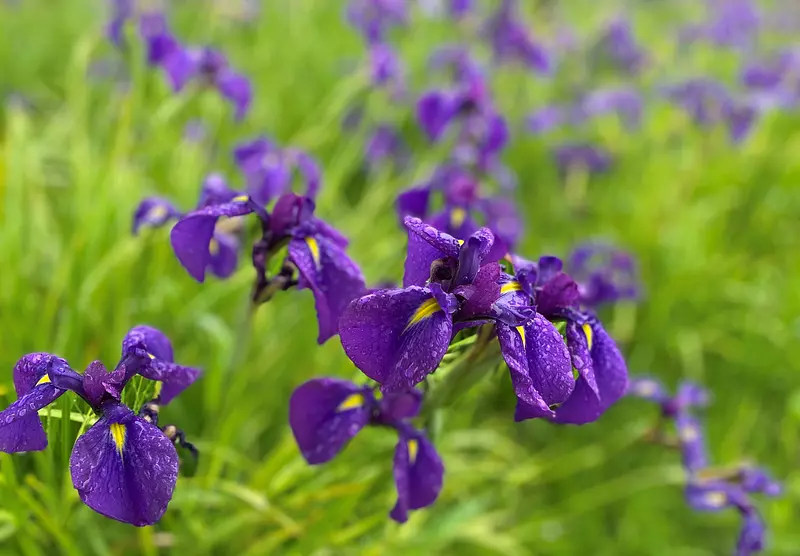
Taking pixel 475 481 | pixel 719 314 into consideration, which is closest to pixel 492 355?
pixel 475 481

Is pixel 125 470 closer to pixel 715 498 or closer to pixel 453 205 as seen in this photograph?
pixel 453 205

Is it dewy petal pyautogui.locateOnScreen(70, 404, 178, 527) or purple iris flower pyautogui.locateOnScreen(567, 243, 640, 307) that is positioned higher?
dewy petal pyautogui.locateOnScreen(70, 404, 178, 527)

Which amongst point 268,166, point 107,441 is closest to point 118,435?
point 107,441

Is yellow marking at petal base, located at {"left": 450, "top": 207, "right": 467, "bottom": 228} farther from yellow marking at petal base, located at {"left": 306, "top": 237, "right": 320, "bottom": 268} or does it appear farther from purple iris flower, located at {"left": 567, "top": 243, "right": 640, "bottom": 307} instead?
purple iris flower, located at {"left": 567, "top": 243, "right": 640, "bottom": 307}

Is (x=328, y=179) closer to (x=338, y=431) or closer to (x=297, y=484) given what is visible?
(x=297, y=484)

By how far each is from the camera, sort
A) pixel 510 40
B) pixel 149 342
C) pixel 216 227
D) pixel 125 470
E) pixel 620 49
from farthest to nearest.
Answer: pixel 620 49
pixel 510 40
pixel 216 227
pixel 149 342
pixel 125 470

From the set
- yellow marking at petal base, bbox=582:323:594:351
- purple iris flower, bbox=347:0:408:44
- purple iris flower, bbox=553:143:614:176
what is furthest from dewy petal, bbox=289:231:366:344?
purple iris flower, bbox=553:143:614:176

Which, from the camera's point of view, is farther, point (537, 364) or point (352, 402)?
point (352, 402)
